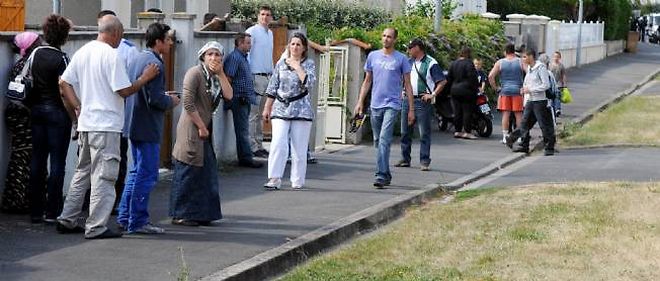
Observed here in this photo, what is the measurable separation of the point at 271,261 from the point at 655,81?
34.9 meters

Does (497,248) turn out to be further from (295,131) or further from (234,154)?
(234,154)

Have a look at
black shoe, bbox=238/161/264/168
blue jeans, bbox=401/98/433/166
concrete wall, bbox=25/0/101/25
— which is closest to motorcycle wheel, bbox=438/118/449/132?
blue jeans, bbox=401/98/433/166

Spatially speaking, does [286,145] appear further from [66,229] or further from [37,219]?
[66,229]

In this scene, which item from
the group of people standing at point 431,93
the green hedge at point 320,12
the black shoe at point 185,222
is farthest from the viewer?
the green hedge at point 320,12

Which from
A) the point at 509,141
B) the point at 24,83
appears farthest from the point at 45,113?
the point at 509,141

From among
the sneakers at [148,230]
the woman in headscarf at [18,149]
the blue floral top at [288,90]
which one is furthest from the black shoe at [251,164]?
the sneakers at [148,230]

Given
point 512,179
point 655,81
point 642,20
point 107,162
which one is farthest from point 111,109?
point 642,20

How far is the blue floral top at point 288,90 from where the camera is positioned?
536 inches

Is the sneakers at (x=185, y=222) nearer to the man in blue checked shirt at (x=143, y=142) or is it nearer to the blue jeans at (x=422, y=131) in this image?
the man in blue checked shirt at (x=143, y=142)

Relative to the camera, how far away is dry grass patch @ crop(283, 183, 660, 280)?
937 centimetres

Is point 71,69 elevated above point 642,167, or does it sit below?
above

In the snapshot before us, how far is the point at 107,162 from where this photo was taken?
9820 millimetres

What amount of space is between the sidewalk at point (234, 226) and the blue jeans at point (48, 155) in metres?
0.22

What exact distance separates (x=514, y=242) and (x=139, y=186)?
3.14 meters
